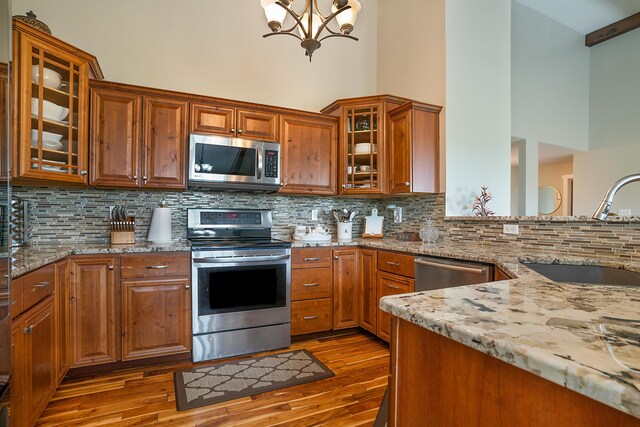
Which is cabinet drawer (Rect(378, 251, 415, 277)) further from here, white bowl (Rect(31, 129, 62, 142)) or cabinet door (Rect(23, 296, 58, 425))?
white bowl (Rect(31, 129, 62, 142))

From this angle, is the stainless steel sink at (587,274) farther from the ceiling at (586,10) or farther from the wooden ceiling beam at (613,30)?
the wooden ceiling beam at (613,30)

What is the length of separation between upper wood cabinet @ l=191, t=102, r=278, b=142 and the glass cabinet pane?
0.75 meters

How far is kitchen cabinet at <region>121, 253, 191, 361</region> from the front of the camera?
2.24m

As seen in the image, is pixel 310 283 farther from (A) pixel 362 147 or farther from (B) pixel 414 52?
(B) pixel 414 52

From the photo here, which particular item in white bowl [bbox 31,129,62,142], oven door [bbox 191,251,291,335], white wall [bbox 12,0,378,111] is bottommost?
oven door [bbox 191,251,291,335]

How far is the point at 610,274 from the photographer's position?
1.56 metres

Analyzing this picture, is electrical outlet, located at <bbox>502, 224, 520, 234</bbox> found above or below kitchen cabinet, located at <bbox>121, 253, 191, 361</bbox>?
above

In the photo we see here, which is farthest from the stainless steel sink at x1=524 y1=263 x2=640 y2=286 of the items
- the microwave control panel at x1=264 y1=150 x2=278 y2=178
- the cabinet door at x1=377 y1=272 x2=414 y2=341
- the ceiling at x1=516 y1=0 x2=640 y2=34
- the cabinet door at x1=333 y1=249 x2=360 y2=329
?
the ceiling at x1=516 y1=0 x2=640 y2=34

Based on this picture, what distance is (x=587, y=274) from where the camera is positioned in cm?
164

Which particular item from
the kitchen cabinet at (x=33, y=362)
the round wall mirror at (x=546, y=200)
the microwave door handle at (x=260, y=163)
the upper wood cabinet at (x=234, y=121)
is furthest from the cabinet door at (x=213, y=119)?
the round wall mirror at (x=546, y=200)

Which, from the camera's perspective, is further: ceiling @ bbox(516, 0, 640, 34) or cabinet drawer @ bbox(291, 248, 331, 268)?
ceiling @ bbox(516, 0, 640, 34)

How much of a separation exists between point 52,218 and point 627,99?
7855mm

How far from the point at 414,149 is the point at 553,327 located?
2.46 meters

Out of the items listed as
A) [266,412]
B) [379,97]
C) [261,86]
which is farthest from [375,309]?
[261,86]
